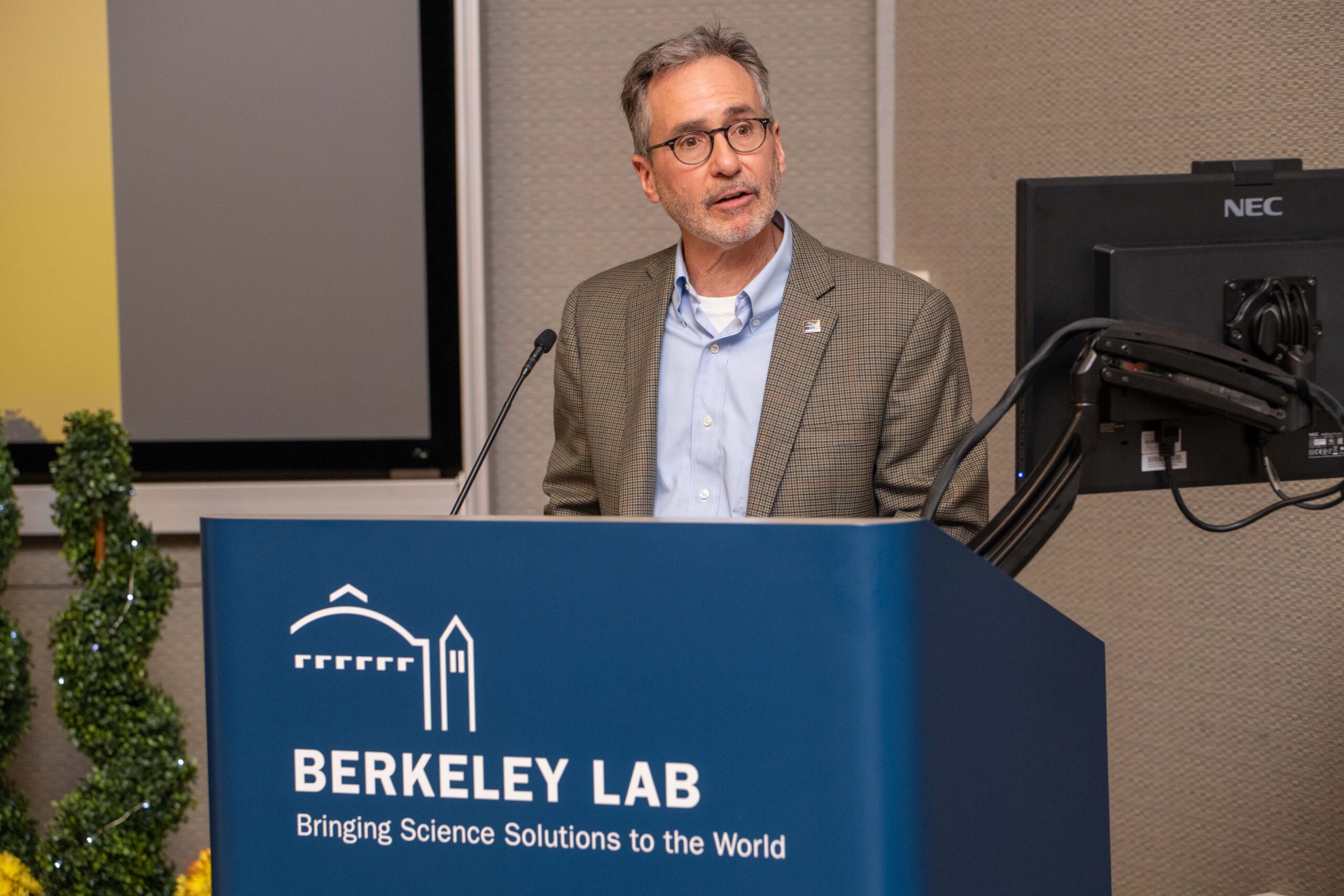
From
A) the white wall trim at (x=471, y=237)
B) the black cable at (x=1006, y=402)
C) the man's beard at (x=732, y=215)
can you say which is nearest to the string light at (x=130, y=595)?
the white wall trim at (x=471, y=237)

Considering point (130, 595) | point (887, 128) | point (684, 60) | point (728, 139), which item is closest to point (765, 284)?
point (728, 139)

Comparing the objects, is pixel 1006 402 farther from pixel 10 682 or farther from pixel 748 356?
pixel 10 682

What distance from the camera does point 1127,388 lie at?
1077 mm

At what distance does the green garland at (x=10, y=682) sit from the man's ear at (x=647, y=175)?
5.01 feet

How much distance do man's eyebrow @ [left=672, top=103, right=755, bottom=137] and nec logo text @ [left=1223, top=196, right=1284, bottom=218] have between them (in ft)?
2.02

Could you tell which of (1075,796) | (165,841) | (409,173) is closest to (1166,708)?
(1075,796)

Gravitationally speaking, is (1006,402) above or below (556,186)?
below

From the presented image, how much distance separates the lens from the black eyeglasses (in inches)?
60.8

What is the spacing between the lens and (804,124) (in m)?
2.77

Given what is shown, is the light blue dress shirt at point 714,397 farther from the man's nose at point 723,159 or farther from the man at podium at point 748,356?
the man's nose at point 723,159

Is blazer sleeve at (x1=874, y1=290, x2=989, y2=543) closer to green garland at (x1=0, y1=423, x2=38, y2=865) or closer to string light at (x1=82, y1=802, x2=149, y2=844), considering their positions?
string light at (x1=82, y1=802, x2=149, y2=844)

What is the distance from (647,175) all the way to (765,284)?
0.83ft

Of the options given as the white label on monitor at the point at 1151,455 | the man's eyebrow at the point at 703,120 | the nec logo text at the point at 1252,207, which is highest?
the man's eyebrow at the point at 703,120

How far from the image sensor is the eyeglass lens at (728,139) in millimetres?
1544
